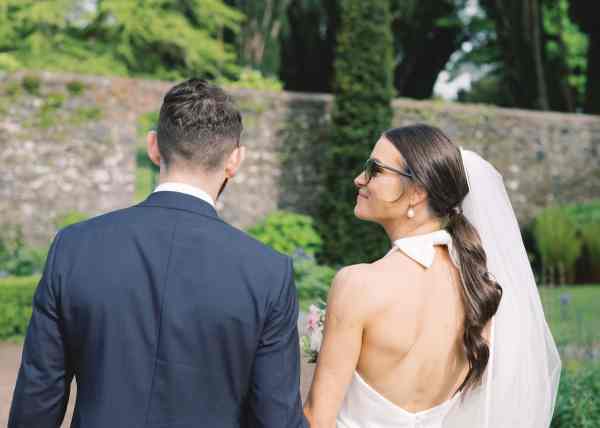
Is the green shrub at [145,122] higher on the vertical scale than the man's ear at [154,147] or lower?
lower

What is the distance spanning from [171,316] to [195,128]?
48 cm

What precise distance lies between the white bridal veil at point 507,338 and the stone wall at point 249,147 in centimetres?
880

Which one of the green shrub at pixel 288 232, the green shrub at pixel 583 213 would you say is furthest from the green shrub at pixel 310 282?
the green shrub at pixel 583 213

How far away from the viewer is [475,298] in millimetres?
2193

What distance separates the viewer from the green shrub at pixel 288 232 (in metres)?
11.1

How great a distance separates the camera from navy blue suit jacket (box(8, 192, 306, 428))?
180cm

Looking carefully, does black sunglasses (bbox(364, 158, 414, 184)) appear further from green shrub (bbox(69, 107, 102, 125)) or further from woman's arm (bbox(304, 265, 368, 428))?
green shrub (bbox(69, 107, 102, 125))

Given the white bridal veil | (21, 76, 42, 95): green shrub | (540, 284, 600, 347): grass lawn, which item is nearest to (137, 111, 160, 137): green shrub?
(21, 76, 42, 95): green shrub

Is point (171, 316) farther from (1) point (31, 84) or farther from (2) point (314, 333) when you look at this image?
(1) point (31, 84)

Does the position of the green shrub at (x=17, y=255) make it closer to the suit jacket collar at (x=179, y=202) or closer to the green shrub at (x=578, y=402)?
the green shrub at (x=578, y=402)

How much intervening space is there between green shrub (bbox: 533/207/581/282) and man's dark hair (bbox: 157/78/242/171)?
10.5 meters

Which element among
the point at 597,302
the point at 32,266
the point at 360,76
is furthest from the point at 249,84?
the point at 597,302

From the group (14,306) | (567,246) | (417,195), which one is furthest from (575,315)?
(417,195)

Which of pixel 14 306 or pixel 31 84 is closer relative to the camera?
pixel 14 306
